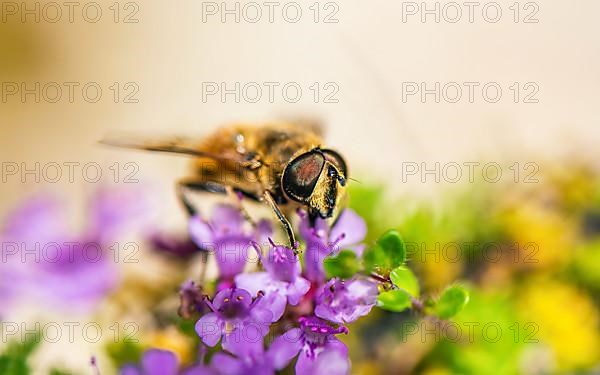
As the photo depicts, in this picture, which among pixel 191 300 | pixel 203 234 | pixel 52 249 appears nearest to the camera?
pixel 191 300

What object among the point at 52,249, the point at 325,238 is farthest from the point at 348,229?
the point at 52,249

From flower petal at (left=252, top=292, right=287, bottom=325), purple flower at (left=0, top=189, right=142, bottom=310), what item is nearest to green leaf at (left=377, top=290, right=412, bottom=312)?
flower petal at (left=252, top=292, right=287, bottom=325)

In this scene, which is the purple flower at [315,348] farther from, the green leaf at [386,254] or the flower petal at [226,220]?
the flower petal at [226,220]

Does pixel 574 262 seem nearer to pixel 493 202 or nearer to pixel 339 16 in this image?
pixel 493 202

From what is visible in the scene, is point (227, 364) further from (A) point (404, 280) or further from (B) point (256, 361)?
(A) point (404, 280)

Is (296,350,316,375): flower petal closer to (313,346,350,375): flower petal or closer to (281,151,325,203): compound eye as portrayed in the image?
(313,346,350,375): flower petal

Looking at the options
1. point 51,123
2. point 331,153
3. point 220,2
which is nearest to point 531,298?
point 331,153

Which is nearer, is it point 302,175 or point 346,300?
point 346,300
